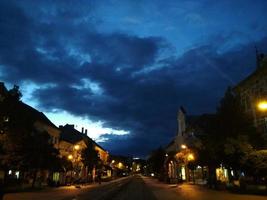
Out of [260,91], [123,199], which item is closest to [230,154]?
[260,91]

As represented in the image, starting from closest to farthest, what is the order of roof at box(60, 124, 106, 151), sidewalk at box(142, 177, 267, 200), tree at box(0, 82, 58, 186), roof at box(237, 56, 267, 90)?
sidewalk at box(142, 177, 267, 200)
tree at box(0, 82, 58, 186)
roof at box(237, 56, 267, 90)
roof at box(60, 124, 106, 151)

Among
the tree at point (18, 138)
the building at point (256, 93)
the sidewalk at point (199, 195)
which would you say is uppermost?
the building at point (256, 93)

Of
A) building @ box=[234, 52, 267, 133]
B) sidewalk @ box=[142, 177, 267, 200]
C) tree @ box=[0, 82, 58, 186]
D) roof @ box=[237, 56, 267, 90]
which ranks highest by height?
roof @ box=[237, 56, 267, 90]

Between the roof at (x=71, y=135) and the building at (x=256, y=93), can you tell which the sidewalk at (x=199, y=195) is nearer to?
the building at (x=256, y=93)

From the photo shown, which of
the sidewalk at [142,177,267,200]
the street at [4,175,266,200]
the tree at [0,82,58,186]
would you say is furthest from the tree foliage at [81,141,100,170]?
the sidewalk at [142,177,267,200]

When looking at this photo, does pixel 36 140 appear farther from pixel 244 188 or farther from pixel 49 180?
pixel 244 188

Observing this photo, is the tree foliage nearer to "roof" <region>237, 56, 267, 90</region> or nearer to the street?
the street

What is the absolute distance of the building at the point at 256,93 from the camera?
4094 cm

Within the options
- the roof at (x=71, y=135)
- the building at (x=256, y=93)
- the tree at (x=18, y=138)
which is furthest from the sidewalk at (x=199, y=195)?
the roof at (x=71, y=135)

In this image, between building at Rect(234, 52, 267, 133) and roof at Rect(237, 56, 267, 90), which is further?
roof at Rect(237, 56, 267, 90)

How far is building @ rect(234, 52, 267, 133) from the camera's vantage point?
40.9 metres

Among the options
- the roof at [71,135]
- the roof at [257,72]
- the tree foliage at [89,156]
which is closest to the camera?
the roof at [257,72]

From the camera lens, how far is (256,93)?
141 feet

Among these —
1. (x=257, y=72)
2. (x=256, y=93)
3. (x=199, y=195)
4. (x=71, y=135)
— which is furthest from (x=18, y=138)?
(x=71, y=135)
